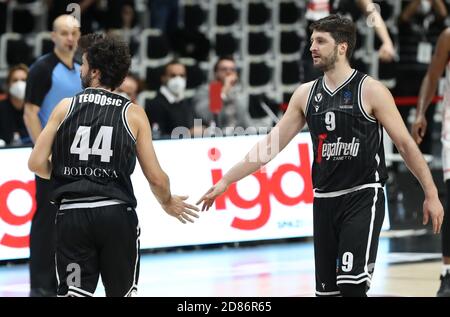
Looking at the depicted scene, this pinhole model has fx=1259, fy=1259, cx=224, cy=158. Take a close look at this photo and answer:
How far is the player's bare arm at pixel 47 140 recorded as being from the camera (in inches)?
280

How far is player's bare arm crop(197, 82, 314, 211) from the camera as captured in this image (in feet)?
26.3

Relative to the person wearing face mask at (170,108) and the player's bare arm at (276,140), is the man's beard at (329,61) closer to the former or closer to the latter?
the player's bare arm at (276,140)

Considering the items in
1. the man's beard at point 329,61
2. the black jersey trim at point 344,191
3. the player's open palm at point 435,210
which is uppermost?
the man's beard at point 329,61

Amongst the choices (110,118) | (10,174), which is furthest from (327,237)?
(10,174)

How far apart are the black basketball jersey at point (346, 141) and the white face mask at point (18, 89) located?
7123 millimetres

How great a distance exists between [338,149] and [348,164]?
0.11 meters

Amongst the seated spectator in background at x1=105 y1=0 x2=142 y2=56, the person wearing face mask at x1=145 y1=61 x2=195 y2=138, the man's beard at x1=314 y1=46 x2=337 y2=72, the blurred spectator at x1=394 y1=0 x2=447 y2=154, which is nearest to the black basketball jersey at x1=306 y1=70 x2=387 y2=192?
the man's beard at x1=314 y1=46 x2=337 y2=72

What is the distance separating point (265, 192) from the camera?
13.7 metres

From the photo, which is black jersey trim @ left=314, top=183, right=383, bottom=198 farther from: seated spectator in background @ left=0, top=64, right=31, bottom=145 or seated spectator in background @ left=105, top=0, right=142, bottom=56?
seated spectator in background @ left=105, top=0, right=142, bottom=56

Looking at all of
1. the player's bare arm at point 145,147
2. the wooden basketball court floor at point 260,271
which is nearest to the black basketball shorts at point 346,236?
the player's bare arm at point 145,147

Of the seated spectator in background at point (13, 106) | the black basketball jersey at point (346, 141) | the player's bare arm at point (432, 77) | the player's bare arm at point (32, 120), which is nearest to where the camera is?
the black basketball jersey at point (346, 141)

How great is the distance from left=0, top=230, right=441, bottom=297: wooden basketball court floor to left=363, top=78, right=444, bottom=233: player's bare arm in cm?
262

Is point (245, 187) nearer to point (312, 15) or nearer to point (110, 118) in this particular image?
point (312, 15)
